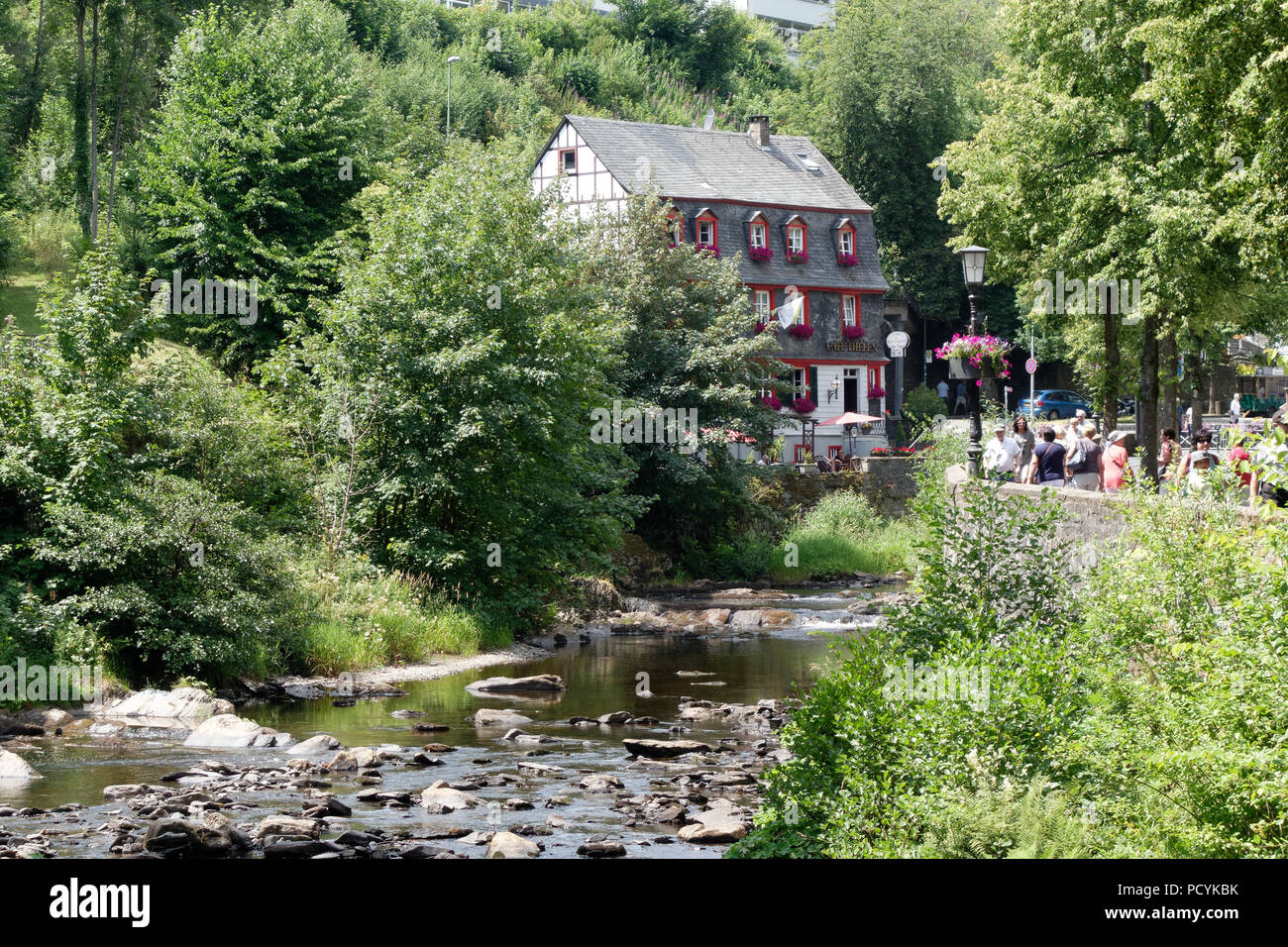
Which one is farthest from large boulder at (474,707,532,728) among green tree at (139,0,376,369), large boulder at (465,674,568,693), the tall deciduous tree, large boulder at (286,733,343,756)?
the tall deciduous tree

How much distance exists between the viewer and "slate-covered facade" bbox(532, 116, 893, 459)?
4941 cm

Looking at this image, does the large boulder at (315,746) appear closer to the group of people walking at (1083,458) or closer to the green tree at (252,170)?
the group of people walking at (1083,458)

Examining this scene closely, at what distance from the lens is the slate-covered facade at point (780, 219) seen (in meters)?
49.4

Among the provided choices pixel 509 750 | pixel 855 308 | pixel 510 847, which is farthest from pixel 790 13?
pixel 510 847

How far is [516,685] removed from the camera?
21.4 meters

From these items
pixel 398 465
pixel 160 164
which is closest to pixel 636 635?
pixel 398 465

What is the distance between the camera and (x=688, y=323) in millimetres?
35906

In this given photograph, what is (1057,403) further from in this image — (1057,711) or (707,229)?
(1057,711)

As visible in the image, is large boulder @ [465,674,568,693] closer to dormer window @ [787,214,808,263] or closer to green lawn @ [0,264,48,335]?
green lawn @ [0,264,48,335]

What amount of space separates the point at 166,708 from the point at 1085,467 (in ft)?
49.9

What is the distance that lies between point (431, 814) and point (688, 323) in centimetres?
2436

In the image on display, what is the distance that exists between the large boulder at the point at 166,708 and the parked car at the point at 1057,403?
1925 inches

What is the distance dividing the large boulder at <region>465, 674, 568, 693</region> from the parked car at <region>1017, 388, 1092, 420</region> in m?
43.9
